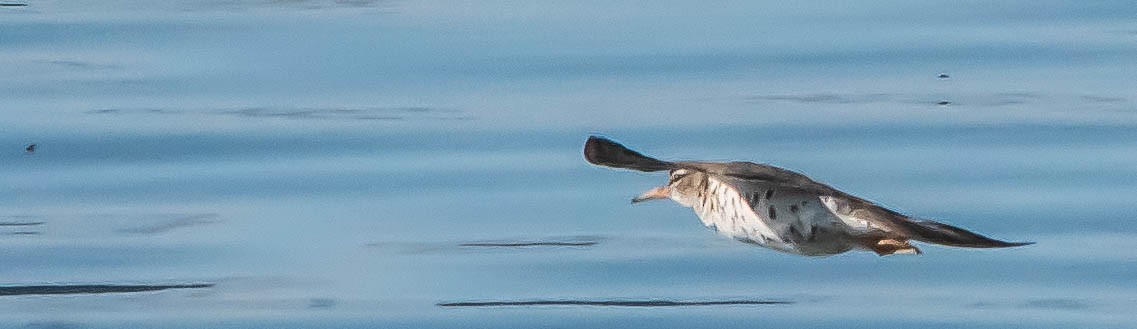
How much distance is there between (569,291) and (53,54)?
2.11 metres

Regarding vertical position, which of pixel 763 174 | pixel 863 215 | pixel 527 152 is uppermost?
pixel 527 152

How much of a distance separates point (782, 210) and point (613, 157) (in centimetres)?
30

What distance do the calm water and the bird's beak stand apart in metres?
0.07

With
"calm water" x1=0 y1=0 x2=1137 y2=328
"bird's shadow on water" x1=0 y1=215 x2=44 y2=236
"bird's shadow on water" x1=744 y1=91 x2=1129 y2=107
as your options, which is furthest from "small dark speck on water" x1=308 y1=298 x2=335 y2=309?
"bird's shadow on water" x1=744 y1=91 x2=1129 y2=107

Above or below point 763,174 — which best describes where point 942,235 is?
below

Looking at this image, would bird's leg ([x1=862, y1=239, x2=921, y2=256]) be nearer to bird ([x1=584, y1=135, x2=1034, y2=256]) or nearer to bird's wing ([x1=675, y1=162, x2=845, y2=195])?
bird ([x1=584, y1=135, x2=1034, y2=256])

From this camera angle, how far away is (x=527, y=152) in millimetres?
5145

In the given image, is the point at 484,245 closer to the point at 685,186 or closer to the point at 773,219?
the point at 685,186

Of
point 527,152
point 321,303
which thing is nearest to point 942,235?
point 321,303

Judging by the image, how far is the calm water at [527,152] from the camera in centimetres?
421

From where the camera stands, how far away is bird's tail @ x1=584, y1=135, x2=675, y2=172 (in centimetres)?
439

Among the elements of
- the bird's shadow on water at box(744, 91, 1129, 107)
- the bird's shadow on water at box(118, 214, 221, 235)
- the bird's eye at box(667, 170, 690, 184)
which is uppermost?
the bird's shadow on water at box(744, 91, 1129, 107)

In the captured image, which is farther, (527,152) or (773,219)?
(527,152)

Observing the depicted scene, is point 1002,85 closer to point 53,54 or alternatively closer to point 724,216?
point 724,216
